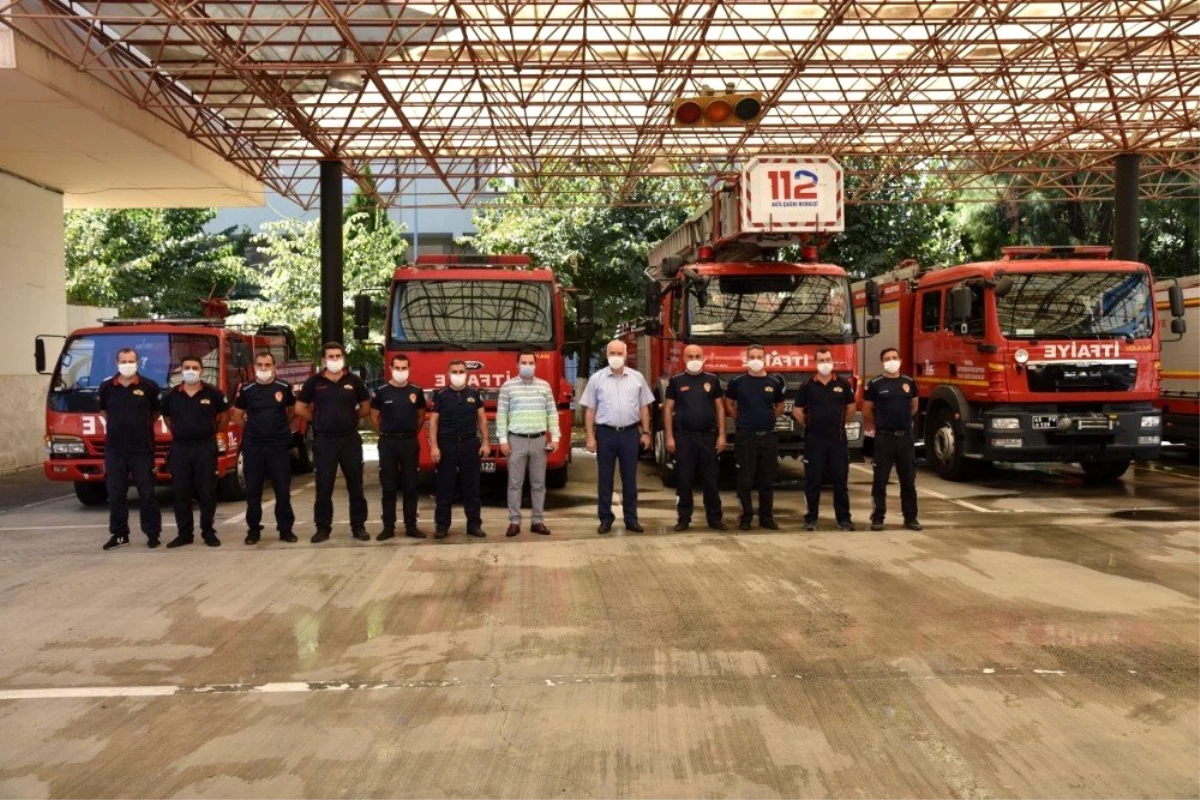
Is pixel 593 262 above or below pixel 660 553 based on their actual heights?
Answer: above

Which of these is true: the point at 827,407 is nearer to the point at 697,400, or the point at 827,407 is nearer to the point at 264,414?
the point at 697,400

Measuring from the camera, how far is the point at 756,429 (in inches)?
405

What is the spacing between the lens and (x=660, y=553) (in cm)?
923

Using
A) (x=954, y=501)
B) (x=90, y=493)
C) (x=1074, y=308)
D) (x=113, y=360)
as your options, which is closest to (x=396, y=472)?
(x=113, y=360)

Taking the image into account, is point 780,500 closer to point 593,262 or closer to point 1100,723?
point 1100,723

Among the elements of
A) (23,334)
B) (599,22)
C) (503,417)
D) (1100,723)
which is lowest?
(1100,723)

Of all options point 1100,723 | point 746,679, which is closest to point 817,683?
point 746,679

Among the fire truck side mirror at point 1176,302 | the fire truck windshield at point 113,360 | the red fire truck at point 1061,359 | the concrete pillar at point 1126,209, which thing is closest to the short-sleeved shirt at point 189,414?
the fire truck windshield at point 113,360

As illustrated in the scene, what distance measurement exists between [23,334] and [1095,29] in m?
18.1

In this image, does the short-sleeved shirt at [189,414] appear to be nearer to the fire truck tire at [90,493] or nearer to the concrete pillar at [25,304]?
the fire truck tire at [90,493]

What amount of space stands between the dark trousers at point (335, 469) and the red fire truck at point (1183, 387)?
36.1 feet

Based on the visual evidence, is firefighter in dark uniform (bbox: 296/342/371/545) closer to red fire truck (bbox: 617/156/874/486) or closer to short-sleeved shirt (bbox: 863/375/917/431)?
red fire truck (bbox: 617/156/874/486)

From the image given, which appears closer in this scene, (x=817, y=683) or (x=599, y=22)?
(x=817, y=683)

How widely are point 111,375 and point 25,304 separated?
25.9 ft
